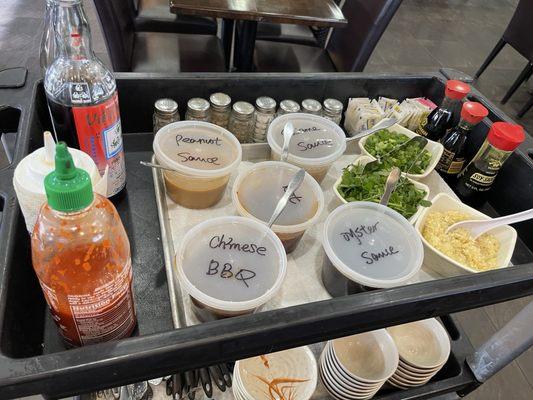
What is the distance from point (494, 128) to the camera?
978mm

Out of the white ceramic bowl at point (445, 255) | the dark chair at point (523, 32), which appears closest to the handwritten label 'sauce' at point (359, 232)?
the white ceramic bowl at point (445, 255)

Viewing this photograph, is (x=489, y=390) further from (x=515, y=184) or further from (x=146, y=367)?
(x=146, y=367)

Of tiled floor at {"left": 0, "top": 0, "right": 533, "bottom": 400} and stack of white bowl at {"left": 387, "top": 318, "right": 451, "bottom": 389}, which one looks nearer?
stack of white bowl at {"left": 387, "top": 318, "right": 451, "bottom": 389}

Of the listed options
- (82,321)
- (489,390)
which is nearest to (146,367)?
(82,321)

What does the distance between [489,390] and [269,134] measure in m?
1.38

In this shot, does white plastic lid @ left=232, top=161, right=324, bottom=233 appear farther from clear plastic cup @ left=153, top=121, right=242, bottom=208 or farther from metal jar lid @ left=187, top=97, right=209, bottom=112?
metal jar lid @ left=187, top=97, right=209, bottom=112

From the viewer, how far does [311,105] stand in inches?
43.2

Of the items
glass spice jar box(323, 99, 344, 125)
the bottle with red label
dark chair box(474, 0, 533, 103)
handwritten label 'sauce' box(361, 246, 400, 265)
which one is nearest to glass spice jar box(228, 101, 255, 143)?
glass spice jar box(323, 99, 344, 125)

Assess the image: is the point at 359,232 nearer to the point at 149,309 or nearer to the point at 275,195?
the point at 275,195

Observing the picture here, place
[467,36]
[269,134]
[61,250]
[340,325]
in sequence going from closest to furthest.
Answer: [61,250] < [340,325] < [269,134] < [467,36]

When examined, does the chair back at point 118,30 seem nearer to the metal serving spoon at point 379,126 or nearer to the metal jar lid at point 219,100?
the metal jar lid at point 219,100

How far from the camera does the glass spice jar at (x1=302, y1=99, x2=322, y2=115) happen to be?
1.09 m

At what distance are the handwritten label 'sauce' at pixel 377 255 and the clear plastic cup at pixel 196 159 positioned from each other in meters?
0.32

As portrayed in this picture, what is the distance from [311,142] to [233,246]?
38cm
